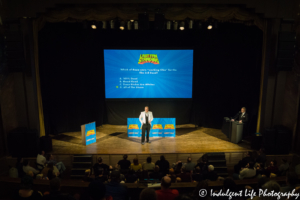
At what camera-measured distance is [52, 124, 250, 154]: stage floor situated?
7090 mm

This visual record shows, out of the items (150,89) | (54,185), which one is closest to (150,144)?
(150,89)

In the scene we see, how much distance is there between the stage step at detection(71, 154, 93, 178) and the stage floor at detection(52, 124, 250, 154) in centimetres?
22

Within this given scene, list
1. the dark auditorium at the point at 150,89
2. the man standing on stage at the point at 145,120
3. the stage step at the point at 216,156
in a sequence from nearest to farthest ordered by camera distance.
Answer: the dark auditorium at the point at 150,89 → the stage step at the point at 216,156 → the man standing on stage at the point at 145,120

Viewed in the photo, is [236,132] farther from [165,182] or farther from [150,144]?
[165,182]

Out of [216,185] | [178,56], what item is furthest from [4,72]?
[216,185]

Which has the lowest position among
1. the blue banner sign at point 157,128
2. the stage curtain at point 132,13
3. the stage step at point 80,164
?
the stage step at point 80,164

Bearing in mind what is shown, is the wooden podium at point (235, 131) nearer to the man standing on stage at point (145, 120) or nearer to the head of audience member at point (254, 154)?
the head of audience member at point (254, 154)

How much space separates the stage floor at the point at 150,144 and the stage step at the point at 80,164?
223 millimetres

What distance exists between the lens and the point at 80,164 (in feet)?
21.8

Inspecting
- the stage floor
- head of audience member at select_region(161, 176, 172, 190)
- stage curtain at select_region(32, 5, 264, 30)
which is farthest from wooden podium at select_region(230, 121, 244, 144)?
head of audience member at select_region(161, 176, 172, 190)

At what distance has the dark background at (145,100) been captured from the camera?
8242 millimetres

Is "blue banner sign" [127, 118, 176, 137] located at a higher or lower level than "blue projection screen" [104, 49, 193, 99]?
lower

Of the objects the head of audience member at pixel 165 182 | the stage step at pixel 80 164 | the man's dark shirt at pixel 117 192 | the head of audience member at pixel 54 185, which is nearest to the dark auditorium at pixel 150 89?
the stage step at pixel 80 164

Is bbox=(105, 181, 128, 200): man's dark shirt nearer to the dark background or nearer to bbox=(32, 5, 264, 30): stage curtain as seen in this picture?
bbox=(32, 5, 264, 30): stage curtain
